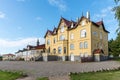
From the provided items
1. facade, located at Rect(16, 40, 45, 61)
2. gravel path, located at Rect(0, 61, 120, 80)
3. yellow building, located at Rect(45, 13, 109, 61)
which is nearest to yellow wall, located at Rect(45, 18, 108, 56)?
yellow building, located at Rect(45, 13, 109, 61)

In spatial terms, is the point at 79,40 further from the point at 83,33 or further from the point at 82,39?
the point at 83,33

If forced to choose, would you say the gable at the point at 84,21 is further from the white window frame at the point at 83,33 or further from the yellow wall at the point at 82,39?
the white window frame at the point at 83,33

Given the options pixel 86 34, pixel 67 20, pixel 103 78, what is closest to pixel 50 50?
pixel 67 20

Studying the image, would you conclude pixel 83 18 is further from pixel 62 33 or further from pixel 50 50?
pixel 50 50

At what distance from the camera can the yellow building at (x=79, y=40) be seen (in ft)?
165

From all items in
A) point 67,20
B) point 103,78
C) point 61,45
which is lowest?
point 103,78

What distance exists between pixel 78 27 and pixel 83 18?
3.31 metres

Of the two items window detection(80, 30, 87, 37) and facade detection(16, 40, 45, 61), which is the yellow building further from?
facade detection(16, 40, 45, 61)

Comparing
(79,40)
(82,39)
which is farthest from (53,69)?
(79,40)

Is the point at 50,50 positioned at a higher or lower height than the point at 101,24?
lower

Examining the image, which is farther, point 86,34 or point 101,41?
point 101,41

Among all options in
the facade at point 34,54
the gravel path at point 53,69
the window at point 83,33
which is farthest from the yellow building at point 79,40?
Answer: the gravel path at point 53,69

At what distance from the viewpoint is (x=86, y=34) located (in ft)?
169

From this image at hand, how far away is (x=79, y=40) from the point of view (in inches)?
2117
